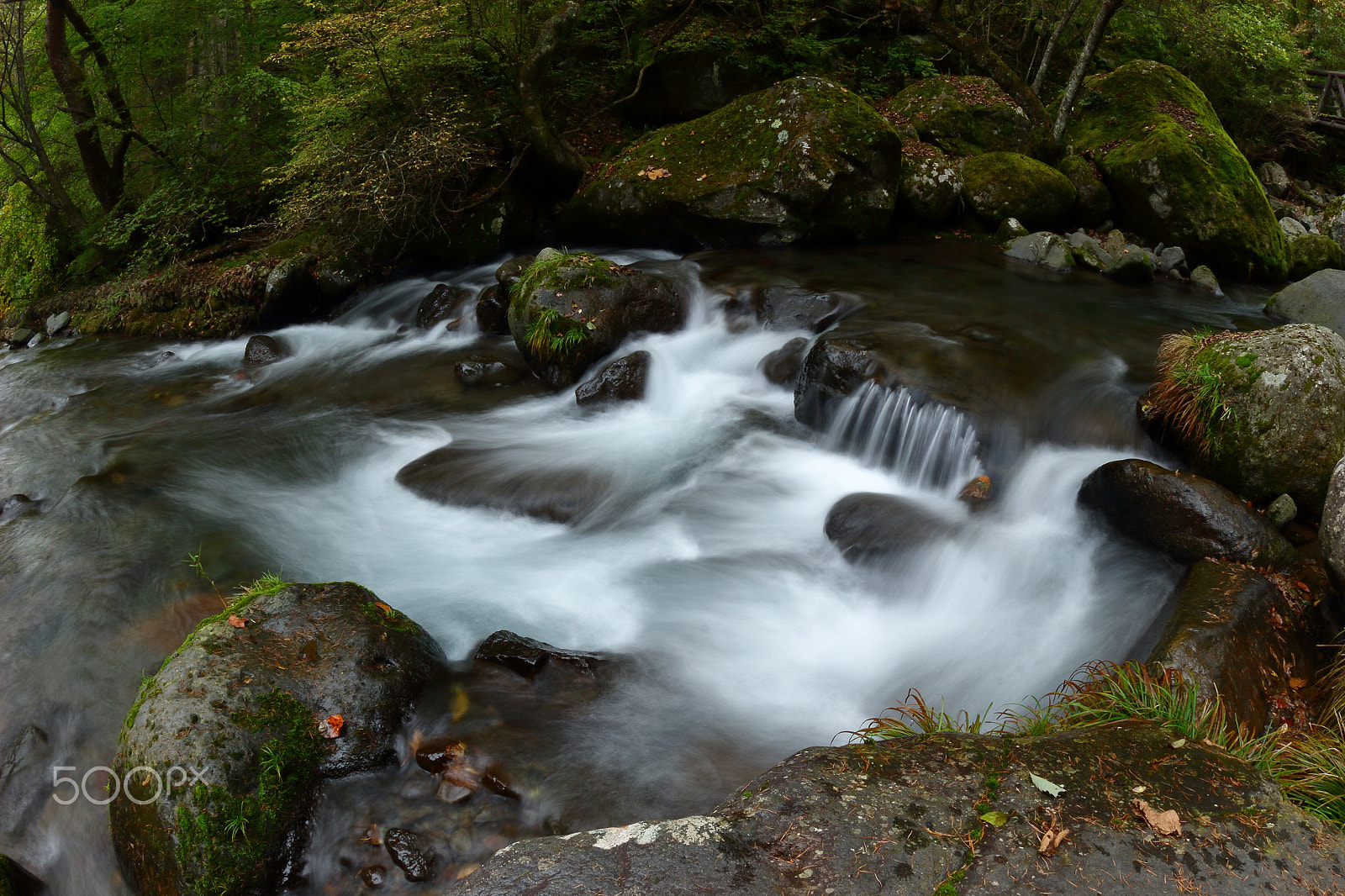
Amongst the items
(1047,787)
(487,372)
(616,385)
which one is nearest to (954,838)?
(1047,787)

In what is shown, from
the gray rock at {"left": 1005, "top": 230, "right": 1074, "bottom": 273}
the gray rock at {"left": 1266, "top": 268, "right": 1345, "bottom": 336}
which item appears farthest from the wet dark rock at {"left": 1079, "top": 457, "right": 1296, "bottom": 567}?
the gray rock at {"left": 1005, "top": 230, "right": 1074, "bottom": 273}

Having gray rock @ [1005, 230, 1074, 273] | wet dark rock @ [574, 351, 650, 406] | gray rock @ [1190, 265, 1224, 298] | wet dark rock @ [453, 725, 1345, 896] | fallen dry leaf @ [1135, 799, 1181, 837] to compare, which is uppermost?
gray rock @ [1005, 230, 1074, 273]

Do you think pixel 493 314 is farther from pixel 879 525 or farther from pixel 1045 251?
pixel 1045 251

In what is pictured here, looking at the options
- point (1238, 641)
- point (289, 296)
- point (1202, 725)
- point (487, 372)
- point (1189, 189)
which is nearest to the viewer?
point (1202, 725)

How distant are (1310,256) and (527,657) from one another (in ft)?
42.6

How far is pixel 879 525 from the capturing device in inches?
223

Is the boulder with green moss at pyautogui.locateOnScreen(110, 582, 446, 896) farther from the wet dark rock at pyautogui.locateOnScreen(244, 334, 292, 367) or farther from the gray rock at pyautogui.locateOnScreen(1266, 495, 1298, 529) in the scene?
the wet dark rock at pyautogui.locateOnScreen(244, 334, 292, 367)

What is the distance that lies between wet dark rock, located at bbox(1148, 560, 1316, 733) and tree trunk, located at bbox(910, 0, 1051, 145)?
1060 cm

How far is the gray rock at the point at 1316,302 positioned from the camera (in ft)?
26.8

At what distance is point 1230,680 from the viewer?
3680 millimetres

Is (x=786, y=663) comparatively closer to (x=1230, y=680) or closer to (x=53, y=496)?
(x=1230, y=680)

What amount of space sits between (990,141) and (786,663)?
1078cm

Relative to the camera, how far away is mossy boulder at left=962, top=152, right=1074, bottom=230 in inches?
446

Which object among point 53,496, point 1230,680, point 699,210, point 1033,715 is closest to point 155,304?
point 53,496
